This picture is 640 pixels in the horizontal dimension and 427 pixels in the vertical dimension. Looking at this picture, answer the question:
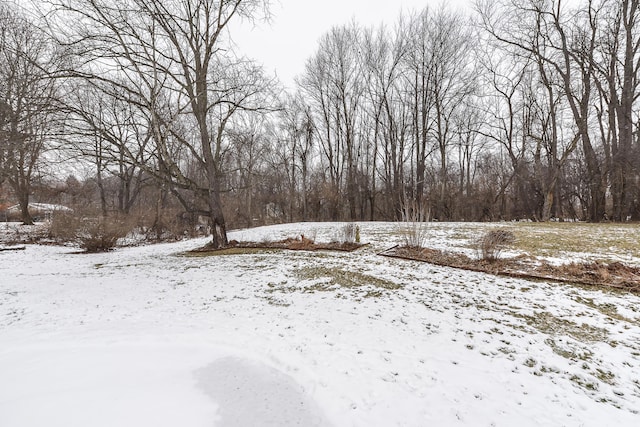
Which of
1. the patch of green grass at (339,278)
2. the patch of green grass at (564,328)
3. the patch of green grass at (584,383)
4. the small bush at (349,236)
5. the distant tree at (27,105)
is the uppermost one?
the distant tree at (27,105)

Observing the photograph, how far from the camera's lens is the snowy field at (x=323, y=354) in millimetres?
1831

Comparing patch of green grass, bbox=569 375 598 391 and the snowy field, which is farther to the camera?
patch of green grass, bbox=569 375 598 391

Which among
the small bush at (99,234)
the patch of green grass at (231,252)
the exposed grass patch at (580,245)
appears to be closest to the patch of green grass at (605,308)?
the exposed grass patch at (580,245)

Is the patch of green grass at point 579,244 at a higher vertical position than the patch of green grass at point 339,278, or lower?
higher

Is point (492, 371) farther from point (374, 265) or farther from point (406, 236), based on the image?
point (406, 236)

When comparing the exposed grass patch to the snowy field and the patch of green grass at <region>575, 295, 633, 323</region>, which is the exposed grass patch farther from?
the snowy field

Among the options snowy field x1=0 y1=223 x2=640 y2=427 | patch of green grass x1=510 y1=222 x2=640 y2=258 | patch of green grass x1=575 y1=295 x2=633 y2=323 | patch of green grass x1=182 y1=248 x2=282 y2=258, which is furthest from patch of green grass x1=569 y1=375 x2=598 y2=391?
patch of green grass x1=182 y1=248 x2=282 y2=258

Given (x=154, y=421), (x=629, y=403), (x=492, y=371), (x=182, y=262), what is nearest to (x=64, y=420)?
(x=154, y=421)

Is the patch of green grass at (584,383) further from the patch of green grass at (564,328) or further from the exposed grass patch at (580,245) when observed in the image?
the exposed grass patch at (580,245)

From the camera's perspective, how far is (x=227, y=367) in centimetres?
239

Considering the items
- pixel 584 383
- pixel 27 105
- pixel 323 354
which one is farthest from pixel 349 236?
pixel 27 105

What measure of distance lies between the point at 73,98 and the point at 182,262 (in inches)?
253

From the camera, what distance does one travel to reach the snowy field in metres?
1.83

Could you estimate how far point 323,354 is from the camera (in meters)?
2.52
